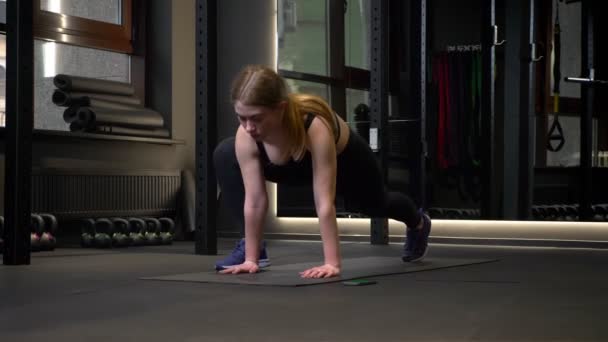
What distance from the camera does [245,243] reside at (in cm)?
321

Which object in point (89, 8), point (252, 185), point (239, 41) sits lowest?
point (252, 185)

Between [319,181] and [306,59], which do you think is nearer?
[319,181]

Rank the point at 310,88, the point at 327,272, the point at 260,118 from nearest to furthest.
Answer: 1. the point at 260,118
2. the point at 327,272
3. the point at 310,88

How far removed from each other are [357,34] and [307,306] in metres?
3.82

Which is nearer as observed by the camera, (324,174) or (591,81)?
(324,174)

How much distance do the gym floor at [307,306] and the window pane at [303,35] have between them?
2.63 metres

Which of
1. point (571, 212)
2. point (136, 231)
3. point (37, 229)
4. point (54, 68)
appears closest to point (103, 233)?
point (136, 231)

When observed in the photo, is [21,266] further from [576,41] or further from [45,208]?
[576,41]

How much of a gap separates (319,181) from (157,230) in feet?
8.76

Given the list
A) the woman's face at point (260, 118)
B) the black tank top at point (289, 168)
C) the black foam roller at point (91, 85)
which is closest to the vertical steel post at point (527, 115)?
the black foam roller at point (91, 85)

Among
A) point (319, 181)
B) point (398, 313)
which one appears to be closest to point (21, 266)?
point (319, 181)

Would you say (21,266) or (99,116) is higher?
(99,116)

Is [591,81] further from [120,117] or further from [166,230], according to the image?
[120,117]

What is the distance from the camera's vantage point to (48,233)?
4.69m
